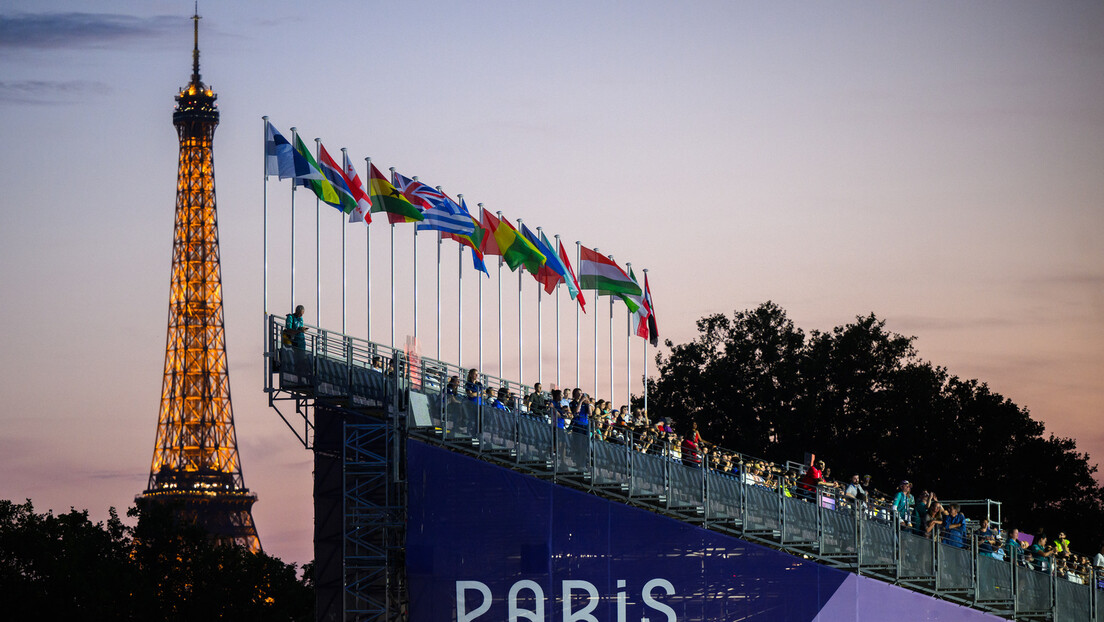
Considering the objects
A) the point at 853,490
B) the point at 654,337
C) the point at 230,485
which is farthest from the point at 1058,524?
the point at 230,485

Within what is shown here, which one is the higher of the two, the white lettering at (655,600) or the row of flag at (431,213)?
the row of flag at (431,213)

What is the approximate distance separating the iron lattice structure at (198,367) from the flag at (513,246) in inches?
2023

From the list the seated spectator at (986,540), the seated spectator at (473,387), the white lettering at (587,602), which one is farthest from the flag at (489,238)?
the seated spectator at (986,540)

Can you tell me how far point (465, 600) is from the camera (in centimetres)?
3972

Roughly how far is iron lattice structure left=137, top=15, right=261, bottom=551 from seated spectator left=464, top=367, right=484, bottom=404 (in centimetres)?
5579

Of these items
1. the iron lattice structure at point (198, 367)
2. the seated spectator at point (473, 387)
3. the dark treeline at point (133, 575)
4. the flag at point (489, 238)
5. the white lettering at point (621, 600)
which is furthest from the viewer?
the iron lattice structure at point (198, 367)

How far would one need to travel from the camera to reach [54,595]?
5697 centimetres

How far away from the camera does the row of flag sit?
142 feet

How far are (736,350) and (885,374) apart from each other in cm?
584

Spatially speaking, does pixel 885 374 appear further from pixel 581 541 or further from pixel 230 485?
pixel 230 485

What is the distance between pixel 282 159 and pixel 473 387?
26.0ft

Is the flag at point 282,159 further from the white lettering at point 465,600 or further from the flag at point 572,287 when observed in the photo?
the white lettering at point 465,600

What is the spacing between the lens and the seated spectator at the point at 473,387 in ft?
125

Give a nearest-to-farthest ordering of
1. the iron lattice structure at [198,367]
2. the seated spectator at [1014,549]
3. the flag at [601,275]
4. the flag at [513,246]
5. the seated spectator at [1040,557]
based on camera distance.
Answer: the seated spectator at [1014,549], the seated spectator at [1040,557], the flag at [513,246], the flag at [601,275], the iron lattice structure at [198,367]
